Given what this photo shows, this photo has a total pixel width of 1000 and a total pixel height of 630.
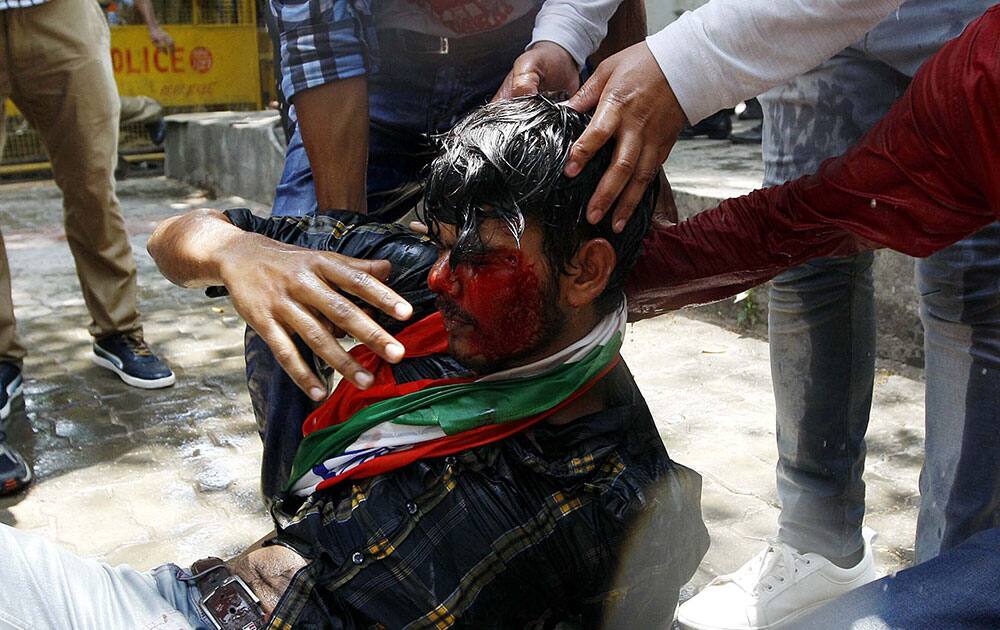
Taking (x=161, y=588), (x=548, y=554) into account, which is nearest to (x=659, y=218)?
(x=548, y=554)

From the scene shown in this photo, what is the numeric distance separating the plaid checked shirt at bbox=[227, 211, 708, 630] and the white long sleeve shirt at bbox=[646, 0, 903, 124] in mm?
554

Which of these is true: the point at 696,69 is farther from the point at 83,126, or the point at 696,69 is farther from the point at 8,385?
the point at 8,385

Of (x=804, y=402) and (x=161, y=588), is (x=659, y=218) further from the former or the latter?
(x=161, y=588)

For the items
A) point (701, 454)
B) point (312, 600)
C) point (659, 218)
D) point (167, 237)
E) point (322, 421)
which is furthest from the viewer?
point (701, 454)

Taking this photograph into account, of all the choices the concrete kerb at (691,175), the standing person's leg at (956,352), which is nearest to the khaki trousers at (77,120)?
the concrete kerb at (691,175)

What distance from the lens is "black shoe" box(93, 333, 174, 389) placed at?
4.27 meters

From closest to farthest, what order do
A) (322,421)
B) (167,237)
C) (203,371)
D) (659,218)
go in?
(322,421) → (167,237) → (659,218) → (203,371)

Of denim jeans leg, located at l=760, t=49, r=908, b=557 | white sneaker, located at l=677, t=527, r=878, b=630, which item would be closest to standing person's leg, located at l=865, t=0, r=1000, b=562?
denim jeans leg, located at l=760, t=49, r=908, b=557

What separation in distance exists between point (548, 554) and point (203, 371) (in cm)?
320

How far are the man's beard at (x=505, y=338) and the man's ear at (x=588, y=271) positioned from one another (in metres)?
0.03

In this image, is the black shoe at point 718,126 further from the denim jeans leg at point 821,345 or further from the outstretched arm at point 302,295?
the outstretched arm at point 302,295

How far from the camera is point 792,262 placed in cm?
184

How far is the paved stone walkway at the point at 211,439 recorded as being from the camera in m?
3.02

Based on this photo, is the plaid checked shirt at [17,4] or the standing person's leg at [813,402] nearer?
the standing person's leg at [813,402]
